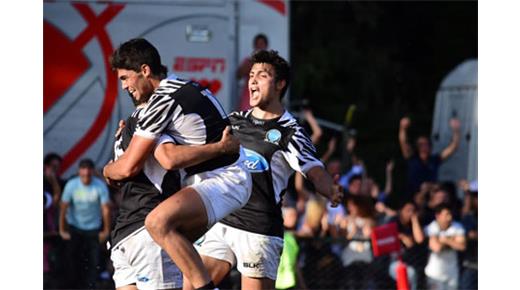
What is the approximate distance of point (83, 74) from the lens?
50.0 ft

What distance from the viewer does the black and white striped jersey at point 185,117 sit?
799 centimetres

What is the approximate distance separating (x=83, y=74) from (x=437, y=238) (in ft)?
15.3

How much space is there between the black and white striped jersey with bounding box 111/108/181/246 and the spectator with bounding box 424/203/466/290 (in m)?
6.75

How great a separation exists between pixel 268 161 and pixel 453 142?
937 cm

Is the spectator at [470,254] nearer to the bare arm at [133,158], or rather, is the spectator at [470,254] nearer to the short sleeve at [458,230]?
the short sleeve at [458,230]

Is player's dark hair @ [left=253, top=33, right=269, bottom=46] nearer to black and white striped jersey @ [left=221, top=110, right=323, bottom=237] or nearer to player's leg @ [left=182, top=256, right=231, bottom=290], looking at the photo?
black and white striped jersey @ [left=221, top=110, right=323, bottom=237]

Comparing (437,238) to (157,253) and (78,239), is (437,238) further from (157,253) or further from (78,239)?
(157,253)

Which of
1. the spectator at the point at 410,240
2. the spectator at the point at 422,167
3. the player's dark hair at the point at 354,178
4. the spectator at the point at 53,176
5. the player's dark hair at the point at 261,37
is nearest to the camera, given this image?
the spectator at the point at 410,240

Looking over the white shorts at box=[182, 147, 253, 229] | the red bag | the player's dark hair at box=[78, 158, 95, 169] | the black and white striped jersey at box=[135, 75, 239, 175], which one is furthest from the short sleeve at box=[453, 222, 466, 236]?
the black and white striped jersey at box=[135, 75, 239, 175]

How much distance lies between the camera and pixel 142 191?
27.3ft

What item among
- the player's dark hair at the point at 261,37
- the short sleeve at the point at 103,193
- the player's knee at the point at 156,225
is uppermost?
the player's dark hair at the point at 261,37

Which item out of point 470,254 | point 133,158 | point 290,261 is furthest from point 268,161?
point 470,254

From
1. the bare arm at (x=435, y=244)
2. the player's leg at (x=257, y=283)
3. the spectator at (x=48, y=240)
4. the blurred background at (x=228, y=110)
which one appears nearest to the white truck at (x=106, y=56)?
the blurred background at (x=228, y=110)

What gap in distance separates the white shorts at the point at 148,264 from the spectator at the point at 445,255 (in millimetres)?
6635
